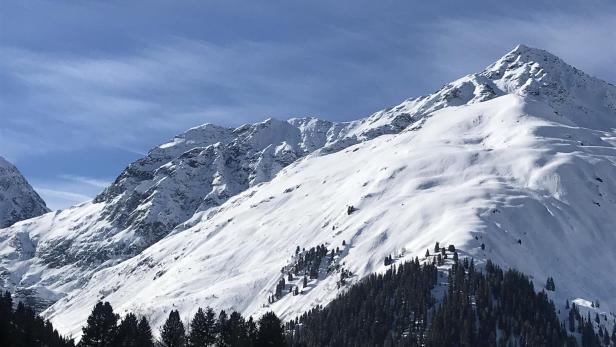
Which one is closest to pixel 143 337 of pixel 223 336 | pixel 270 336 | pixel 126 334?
pixel 126 334

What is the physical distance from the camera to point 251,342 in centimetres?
10581

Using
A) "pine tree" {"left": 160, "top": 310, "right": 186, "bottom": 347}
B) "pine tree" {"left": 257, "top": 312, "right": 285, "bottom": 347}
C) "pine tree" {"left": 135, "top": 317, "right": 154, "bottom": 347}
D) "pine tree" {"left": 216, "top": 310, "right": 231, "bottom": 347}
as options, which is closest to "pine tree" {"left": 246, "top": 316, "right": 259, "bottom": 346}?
"pine tree" {"left": 257, "top": 312, "right": 285, "bottom": 347}

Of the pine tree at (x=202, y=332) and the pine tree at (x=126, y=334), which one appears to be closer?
the pine tree at (x=126, y=334)

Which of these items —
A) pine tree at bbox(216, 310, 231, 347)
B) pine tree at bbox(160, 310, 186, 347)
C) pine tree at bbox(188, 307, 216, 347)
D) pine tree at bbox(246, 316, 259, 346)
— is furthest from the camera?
pine tree at bbox(160, 310, 186, 347)

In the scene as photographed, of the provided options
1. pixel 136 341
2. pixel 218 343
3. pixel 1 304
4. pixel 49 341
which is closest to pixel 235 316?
pixel 218 343

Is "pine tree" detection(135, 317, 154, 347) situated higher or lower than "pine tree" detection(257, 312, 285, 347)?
lower

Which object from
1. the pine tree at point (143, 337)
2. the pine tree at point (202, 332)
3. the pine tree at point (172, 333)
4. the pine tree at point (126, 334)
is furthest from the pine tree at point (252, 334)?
the pine tree at point (126, 334)

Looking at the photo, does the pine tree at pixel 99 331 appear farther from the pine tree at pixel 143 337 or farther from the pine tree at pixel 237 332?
the pine tree at pixel 237 332

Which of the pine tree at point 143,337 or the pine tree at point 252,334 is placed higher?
the pine tree at point 252,334

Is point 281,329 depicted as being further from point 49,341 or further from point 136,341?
point 49,341

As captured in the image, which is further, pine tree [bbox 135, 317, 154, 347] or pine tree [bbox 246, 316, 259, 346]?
pine tree [bbox 135, 317, 154, 347]

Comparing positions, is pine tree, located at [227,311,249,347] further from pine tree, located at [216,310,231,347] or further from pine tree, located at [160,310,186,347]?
pine tree, located at [160,310,186,347]

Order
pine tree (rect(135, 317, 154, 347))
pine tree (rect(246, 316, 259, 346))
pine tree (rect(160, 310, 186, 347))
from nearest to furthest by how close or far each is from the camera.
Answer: pine tree (rect(246, 316, 259, 346)) → pine tree (rect(160, 310, 186, 347)) → pine tree (rect(135, 317, 154, 347))

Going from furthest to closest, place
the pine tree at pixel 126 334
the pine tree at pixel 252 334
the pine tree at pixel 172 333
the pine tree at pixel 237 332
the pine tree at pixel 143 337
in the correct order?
the pine tree at pixel 143 337, the pine tree at pixel 172 333, the pine tree at pixel 126 334, the pine tree at pixel 252 334, the pine tree at pixel 237 332
